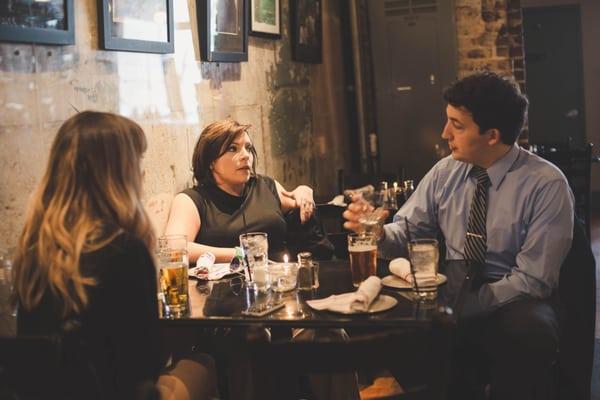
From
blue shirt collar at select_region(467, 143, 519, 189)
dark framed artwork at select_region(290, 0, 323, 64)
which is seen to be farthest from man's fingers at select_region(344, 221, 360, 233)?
dark framed artwork at select_region(290, 0, 323, 64)

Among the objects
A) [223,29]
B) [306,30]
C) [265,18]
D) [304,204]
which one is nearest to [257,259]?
[304,204]

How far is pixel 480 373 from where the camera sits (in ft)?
7.91

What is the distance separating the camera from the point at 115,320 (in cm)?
170

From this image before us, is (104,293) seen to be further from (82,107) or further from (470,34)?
(470,34)

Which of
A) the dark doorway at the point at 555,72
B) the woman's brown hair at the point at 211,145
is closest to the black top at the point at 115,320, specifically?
the woman's brown hair at the point at 211,145

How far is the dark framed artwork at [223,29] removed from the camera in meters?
3.56

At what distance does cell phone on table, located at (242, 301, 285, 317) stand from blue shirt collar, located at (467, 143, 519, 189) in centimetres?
93

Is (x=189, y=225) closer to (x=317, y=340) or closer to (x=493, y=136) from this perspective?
(x=493, y=136)

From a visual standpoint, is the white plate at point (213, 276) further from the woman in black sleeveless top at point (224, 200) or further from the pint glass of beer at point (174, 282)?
the woman in black sleeveless top at point (224, 200)

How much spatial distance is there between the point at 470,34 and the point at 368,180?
5.40 ft

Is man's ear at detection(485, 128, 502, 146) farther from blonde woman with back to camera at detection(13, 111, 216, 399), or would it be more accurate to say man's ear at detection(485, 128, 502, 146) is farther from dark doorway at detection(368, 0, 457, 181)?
dark doorway at detection(368, 0, 457, 181)

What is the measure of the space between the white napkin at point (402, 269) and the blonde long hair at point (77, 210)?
787mm

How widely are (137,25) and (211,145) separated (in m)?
0.55

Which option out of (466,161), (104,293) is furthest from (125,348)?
(466,161)
